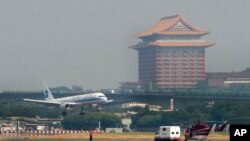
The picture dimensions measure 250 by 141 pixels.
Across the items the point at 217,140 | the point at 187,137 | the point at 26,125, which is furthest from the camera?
the point at 26,125

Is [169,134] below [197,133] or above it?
above

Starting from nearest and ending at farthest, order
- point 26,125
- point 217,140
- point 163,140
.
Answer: point 163,140 < point 217,140 < point 26,125

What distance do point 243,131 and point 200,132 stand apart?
59.2 m

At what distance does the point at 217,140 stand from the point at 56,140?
18.1 metres

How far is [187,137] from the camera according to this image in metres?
96.9

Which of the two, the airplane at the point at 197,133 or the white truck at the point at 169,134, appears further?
the airplane at the point at 197,133

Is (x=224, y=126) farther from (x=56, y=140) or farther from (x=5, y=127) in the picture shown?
(x=5, y=127)

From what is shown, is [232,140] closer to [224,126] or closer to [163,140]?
[163,140]

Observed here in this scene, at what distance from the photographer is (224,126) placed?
105438 mm

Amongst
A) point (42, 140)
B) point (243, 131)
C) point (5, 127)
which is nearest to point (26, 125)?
point (5, 127)

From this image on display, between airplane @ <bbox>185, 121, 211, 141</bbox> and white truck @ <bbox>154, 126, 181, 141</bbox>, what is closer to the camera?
white truck @ <bbox>154, 126, 181, 141</bbox>

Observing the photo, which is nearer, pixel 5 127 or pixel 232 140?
pixel 232 140

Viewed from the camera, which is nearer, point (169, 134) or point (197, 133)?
point (169, 134)

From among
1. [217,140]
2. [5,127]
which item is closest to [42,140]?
[217,140]
